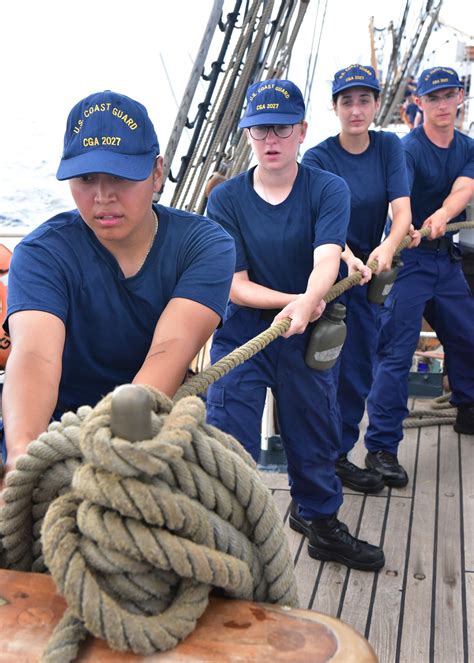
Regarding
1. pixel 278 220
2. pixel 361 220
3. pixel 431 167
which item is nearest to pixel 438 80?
pixel 431 167

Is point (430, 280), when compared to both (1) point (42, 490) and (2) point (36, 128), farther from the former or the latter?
(2) point (36, 128)

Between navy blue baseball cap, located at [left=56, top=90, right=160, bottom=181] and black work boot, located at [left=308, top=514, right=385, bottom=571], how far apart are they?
159 cm

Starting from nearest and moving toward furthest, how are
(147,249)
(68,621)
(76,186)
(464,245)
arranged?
(68,621) → (76,186) → (147,249) → (464,245)

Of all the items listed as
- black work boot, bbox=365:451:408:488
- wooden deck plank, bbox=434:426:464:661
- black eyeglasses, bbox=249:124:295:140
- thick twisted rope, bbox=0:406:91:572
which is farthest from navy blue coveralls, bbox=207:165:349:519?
thick twisted rope, bbox=0:406:91:572

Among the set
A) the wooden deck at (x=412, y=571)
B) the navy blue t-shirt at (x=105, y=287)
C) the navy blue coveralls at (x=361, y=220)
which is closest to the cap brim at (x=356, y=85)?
the navy blue coveralls at (x=361, y=220)

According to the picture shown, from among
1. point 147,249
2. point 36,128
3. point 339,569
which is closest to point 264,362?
point 339,569

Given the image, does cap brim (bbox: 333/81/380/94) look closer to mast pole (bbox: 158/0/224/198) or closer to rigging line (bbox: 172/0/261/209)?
mast pole (bbox: 158/0/224/198)

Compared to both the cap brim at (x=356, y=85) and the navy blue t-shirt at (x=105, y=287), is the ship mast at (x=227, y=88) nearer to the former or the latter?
the cap brim at (x=356, y=85)

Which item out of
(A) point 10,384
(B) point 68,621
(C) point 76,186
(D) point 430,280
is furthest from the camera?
(D) point 430,280

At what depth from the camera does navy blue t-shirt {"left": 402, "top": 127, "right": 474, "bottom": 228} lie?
3738 millimetres

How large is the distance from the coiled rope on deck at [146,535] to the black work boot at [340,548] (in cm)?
189

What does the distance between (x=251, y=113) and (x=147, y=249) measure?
3.55 feet

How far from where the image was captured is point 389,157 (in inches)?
130

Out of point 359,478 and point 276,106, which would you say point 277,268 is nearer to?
point 276,106
